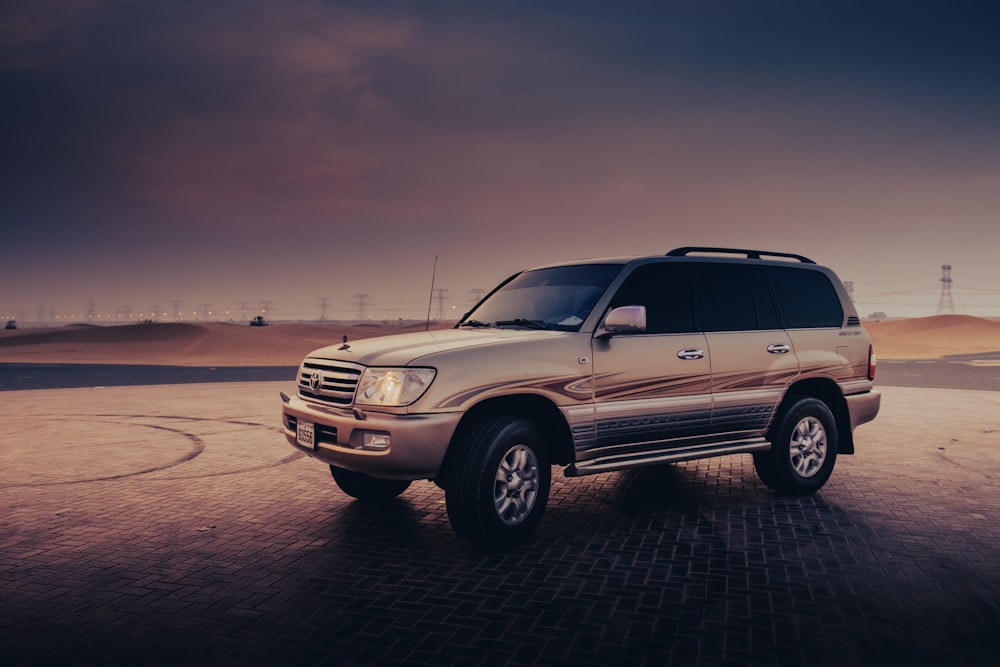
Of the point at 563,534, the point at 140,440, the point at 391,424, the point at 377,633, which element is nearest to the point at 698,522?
the point at 563,534

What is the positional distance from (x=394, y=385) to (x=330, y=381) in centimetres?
78

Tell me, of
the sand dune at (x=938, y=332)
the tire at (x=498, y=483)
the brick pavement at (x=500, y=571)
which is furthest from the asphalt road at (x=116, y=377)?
the sand dune at (x=938, y=332)

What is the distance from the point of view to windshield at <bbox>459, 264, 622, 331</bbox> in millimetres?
6516

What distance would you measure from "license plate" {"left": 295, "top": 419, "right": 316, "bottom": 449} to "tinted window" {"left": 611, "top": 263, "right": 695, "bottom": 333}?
267 cm

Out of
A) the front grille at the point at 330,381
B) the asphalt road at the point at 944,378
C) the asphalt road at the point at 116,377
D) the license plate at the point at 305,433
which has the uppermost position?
the front grille at the point at 330,381

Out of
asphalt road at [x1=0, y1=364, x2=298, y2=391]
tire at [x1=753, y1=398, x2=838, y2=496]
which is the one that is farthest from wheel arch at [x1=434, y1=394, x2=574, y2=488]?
asphalt road at [x1=0, y1=364, x2=298, y2=391]

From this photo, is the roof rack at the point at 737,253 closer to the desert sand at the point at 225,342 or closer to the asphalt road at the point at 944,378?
the asphalt road at the point at 944,378

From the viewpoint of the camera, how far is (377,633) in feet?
13.7

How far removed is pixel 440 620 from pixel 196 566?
2.02 meters

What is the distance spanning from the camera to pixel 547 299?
6.90 metres

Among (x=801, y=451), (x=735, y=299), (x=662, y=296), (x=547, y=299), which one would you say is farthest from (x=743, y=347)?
(x=547, y=299)

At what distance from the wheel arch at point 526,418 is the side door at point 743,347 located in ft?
5.20

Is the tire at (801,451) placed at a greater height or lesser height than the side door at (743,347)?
lesser

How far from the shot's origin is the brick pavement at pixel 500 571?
404 cm
